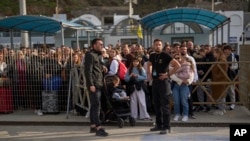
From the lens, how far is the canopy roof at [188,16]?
13120mm

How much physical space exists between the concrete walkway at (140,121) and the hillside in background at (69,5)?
65510mm

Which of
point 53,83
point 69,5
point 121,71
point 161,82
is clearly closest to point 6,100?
point 53,83

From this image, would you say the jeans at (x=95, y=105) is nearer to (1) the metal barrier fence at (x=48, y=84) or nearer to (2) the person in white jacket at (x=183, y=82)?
(1) the metal barrier fence at (x=48, y=84)

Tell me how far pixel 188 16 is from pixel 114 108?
7356 mm

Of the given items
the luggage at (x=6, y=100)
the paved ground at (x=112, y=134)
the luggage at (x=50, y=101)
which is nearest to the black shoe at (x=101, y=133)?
the paved ground at (x=112, y=134)

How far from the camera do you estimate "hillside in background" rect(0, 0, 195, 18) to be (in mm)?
78500

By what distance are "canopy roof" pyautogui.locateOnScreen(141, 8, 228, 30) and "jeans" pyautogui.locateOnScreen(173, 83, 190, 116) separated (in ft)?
13.7

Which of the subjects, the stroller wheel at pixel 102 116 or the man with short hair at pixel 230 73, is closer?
the stroller wheel at pixel 102 116

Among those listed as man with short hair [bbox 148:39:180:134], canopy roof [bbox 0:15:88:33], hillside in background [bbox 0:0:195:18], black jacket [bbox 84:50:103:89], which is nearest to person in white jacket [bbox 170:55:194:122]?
man with short hair [bbox 148:39:180:134]

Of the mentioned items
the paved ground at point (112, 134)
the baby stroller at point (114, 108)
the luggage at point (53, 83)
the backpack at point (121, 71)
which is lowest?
the paved ground at point (112, 134)

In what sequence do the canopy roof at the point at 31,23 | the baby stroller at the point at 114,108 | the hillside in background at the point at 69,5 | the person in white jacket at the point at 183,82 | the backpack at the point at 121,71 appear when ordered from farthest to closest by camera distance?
the hillside in background at the point at 69,5
the canopy roof at the point at 31,23
the backpack at the point at 121,71
the person in white jacket at the point at 183,82
the baby stroller at the point at 114,108

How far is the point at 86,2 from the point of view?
96000 millimetres

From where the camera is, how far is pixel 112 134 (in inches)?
320

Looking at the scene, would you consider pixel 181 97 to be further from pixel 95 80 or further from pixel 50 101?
pixel 50 101
